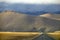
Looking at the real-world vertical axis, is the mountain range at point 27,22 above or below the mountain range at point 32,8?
below

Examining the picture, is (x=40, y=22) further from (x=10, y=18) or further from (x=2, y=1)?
(x=2, y=1)

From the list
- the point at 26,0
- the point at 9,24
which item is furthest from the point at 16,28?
the point at 26,0

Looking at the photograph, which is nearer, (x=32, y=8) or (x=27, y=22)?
(x=27, y=22)

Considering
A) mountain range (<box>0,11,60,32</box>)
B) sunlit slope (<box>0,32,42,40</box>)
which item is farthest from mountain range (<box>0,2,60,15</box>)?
sunlit slope (<box>0,32,42,40</box>)

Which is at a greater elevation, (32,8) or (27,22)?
(32,8)

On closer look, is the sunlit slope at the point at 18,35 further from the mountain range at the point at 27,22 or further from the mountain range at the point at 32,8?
the mountain range at the point at 32,8

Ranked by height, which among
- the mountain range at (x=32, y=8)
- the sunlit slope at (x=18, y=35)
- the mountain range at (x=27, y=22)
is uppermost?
the mountain range at (x=32, y=8)

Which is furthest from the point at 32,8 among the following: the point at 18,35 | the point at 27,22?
the point at 18,35

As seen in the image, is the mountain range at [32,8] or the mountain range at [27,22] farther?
the mountain range at [32,8]

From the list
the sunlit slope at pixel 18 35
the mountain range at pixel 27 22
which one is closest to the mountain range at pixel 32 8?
the mountain range at pixel 27 22

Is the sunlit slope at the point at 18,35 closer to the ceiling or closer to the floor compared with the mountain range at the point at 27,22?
closer to the floor

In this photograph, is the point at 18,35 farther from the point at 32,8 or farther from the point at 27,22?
the point at 32,8
